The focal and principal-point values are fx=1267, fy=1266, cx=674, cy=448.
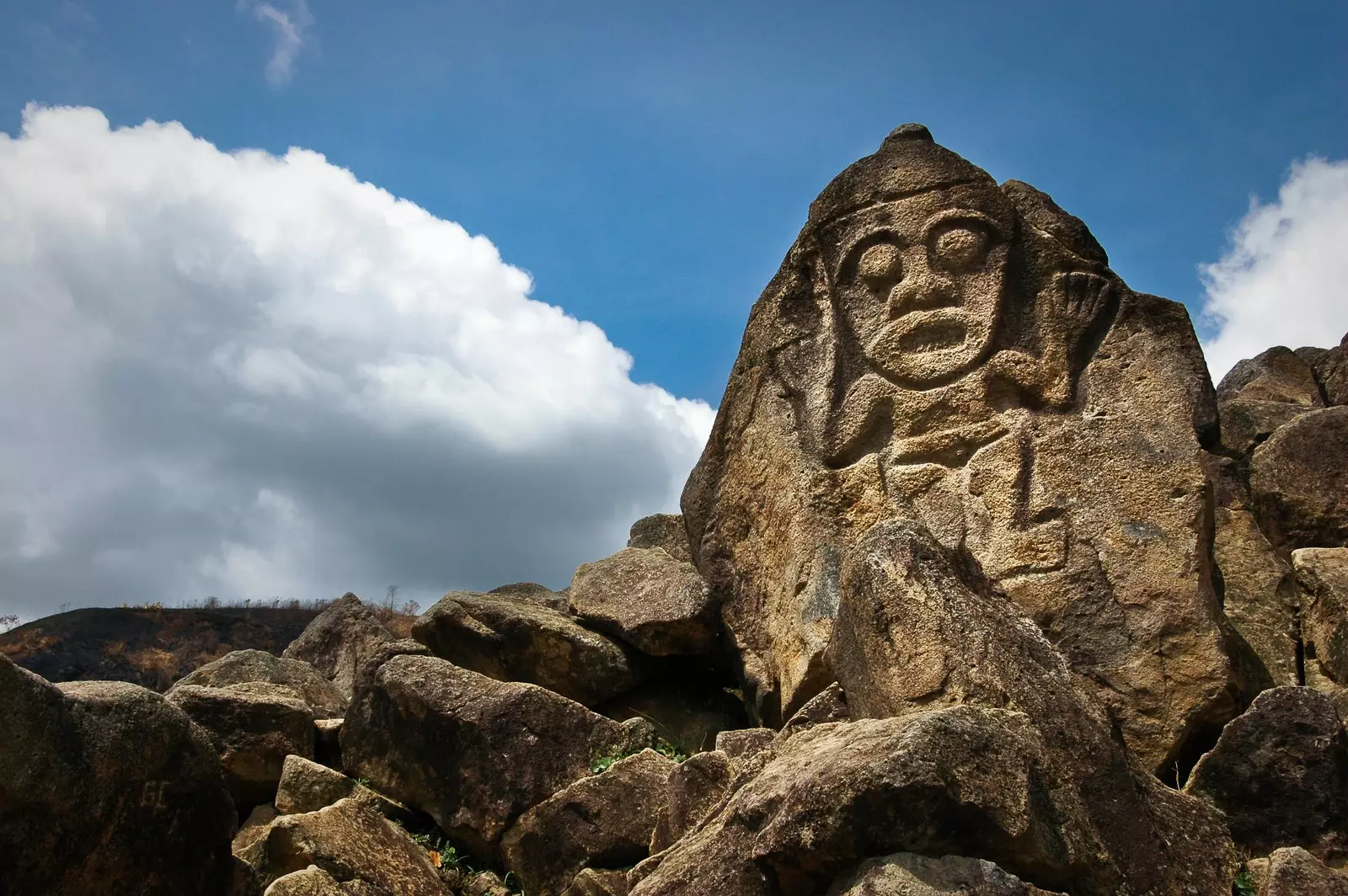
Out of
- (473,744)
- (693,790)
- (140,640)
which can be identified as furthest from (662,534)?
(140,640)

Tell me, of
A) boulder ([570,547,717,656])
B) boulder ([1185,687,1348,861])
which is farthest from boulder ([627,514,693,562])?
boulder ([1185,687,1348,861])

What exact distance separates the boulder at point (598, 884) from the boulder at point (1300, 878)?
3.09 metres

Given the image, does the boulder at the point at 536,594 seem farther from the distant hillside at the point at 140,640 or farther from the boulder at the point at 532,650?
the distant hillside at the point at 140,640

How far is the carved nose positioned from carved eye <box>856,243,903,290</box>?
0.40ft

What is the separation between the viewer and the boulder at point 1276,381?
13754 millimetres

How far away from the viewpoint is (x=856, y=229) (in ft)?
33.5

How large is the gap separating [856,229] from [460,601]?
4334 mm

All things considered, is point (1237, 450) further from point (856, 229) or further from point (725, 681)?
point (725, 681)

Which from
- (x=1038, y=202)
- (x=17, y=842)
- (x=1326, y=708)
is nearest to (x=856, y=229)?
(x=1038, y=202)

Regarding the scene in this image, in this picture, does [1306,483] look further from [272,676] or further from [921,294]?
[272,676]

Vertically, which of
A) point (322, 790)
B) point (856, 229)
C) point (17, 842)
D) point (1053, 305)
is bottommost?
point (17, 842)

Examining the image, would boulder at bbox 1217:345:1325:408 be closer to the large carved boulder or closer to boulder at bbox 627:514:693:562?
the large carved boulder

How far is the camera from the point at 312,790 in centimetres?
800

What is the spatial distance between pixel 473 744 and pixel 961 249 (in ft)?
16.9
